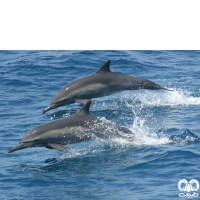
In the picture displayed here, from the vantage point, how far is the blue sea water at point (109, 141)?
8734 mm

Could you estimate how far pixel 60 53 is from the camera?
23.6 meters

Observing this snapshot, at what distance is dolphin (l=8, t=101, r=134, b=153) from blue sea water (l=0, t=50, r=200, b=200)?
Answer: 0.91ft

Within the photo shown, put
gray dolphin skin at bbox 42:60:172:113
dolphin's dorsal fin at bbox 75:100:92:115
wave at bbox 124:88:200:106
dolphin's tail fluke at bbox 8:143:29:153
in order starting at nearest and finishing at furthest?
dolphin's tail fluke at bbox 8:143:29:153, dolphin's dorsal fin at bbox 75:100:92:115, gray dolphin skin at bbox 42:60:172:113, wave at bbox 124:88:200:106

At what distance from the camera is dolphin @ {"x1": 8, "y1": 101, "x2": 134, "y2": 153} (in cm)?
1081

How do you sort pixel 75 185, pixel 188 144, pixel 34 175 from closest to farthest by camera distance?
pixel 75 185
pixel 34 175
pixel 188 144

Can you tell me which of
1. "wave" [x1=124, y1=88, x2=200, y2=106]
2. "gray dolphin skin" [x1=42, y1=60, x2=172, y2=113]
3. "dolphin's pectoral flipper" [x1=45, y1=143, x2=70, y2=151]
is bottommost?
"dolphin's pectoral flipper" [x1=45, y1=143, x2=70, y2=151]

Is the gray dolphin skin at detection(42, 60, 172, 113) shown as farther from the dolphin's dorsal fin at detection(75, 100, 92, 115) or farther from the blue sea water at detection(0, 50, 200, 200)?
the dolphin's dorsal fin at detection(75, 100, 92, 115)

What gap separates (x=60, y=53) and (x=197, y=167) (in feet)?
50.9

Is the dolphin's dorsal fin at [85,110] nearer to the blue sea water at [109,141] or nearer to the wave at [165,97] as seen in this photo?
the blue sea water at [109,141]

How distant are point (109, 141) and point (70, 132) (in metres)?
1.03

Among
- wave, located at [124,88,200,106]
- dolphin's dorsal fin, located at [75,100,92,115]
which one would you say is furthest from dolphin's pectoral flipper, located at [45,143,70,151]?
wave, located at [124,88,200,106]
